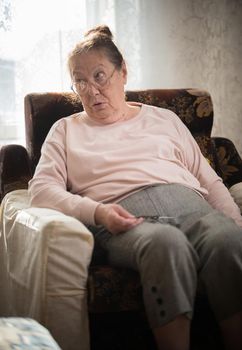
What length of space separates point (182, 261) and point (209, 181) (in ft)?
1.80

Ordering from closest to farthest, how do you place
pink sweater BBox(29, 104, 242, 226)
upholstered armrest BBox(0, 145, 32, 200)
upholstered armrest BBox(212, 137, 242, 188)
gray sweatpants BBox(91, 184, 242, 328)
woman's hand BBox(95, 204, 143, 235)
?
1. gray sweatpants BBox(91, 184, 242, 328)
2. woman's hand BBox(95, 204, 143, 235)
3. pink sweater BBox(29, 104, 242, 226)
4. upholstered armrest BBox(0, 145, 32, 200)
5. upholstered armrest BBox(212, 137, 242, 188)

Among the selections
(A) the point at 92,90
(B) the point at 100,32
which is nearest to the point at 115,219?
(A) the point at 92,90

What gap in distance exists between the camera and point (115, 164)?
1376 mm

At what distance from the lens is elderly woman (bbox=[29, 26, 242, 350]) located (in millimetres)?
1015

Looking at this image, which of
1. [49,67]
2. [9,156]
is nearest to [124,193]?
[9,156]

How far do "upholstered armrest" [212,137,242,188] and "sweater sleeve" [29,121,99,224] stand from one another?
69 centimetres

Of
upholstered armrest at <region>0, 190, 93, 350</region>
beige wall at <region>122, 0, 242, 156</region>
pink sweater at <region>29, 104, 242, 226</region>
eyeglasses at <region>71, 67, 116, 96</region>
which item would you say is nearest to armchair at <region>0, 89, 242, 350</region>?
upholstered armrest at <region>0, 190, 93, 350</region>

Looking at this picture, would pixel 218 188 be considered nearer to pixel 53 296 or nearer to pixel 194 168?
pixel 194 168

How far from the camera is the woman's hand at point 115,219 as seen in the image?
1.15 meters

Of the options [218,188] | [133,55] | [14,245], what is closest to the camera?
[14,245]

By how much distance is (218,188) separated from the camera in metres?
1.50

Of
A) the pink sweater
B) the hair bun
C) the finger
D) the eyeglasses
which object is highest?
the hair bun

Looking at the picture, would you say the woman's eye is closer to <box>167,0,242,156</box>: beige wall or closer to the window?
the window

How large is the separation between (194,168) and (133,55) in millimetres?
927
